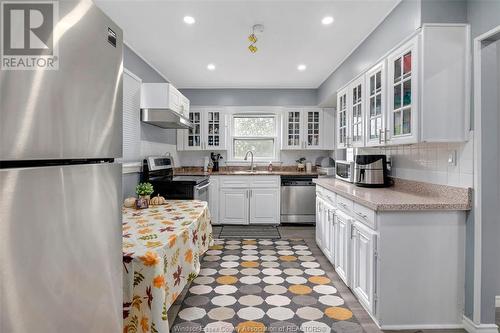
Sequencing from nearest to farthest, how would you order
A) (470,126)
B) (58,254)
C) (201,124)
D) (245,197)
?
(58,254), (470,126), (245,197), (201,124)

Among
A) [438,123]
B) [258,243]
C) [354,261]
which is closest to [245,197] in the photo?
[258,243]

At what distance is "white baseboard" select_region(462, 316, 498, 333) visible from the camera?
1979 millimetres

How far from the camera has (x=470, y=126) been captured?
82.4 inches

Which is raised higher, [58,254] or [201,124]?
[201,124]

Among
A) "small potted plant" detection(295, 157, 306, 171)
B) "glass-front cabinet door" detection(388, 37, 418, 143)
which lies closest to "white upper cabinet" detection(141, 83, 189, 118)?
"glass-front cabinet door" detection(388, 37, 418, 143)

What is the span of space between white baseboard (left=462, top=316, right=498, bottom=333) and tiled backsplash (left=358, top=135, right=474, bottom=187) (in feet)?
3.10

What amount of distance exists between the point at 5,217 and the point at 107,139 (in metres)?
0.37

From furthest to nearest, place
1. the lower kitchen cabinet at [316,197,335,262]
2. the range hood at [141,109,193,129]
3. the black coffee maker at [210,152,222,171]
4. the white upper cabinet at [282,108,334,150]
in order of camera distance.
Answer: the black coffee maker at [210,152,222,171] < the white upper cabinet at [282,108,334,150] < the range hood at [141,109,193,129] < the lower kitchen cabinet at [316,197,335,262]

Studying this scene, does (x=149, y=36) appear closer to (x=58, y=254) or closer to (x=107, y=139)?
(x=107, y=139)

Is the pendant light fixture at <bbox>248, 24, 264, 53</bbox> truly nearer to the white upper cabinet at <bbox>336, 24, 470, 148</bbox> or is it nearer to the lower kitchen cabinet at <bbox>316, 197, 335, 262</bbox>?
the white upper cabinet at <bbox>336, 24, 470, 148</bbox>

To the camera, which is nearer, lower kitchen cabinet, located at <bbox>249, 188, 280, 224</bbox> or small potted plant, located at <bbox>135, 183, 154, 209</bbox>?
small potted plant, located at <bbox>135, 183, 154, 209</bbox>

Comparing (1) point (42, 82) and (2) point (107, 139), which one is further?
(2) point (107, 139)

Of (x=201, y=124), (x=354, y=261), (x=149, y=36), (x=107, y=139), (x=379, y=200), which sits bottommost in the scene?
(x=354, y=261)

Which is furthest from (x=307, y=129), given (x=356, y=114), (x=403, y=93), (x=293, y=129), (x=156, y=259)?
(x=156, y=259)
